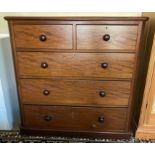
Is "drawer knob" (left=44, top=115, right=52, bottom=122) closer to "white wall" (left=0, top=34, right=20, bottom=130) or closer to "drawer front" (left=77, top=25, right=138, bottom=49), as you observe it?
"white wall" (left=0, top=34, right=20, bottom=130)

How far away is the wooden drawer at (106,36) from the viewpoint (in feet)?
4.14

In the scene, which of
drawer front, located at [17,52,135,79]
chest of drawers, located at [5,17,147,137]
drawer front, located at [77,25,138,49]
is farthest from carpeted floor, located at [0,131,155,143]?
drawer front, located at [77,25,138,49]

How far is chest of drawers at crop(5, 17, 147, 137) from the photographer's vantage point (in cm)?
128

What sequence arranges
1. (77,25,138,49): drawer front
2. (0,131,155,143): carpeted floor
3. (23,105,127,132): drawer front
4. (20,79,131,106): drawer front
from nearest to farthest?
(77,25,138,49): drawer front
(20,79,131,106): drawer front
(23,105,127,132): drawer front
(0,131,155,143): carpeted floor

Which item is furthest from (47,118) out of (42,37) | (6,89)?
(42,37)

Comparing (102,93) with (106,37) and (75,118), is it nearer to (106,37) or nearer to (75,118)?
(75,118)

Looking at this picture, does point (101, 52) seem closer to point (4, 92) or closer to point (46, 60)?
point (46, 60)

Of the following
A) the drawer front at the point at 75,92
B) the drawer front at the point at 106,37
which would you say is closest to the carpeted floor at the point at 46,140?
the drawer front at the point at 75,92

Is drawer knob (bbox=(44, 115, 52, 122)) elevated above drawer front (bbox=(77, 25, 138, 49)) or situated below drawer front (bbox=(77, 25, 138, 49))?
below

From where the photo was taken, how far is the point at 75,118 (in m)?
1.59

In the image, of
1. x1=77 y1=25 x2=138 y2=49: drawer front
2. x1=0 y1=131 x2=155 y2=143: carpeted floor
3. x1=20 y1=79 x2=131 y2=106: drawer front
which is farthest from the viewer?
x1=0 y1=131 x2=155 y2=143: carpeted floor

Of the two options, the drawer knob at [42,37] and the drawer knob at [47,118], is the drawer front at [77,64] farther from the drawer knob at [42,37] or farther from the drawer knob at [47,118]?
the drawer knob at [47,118]

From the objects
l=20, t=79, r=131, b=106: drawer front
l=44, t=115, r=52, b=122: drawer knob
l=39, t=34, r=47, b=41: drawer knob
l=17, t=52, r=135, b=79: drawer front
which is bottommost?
l=44, t=115, r=52, b=122: drawer knob
